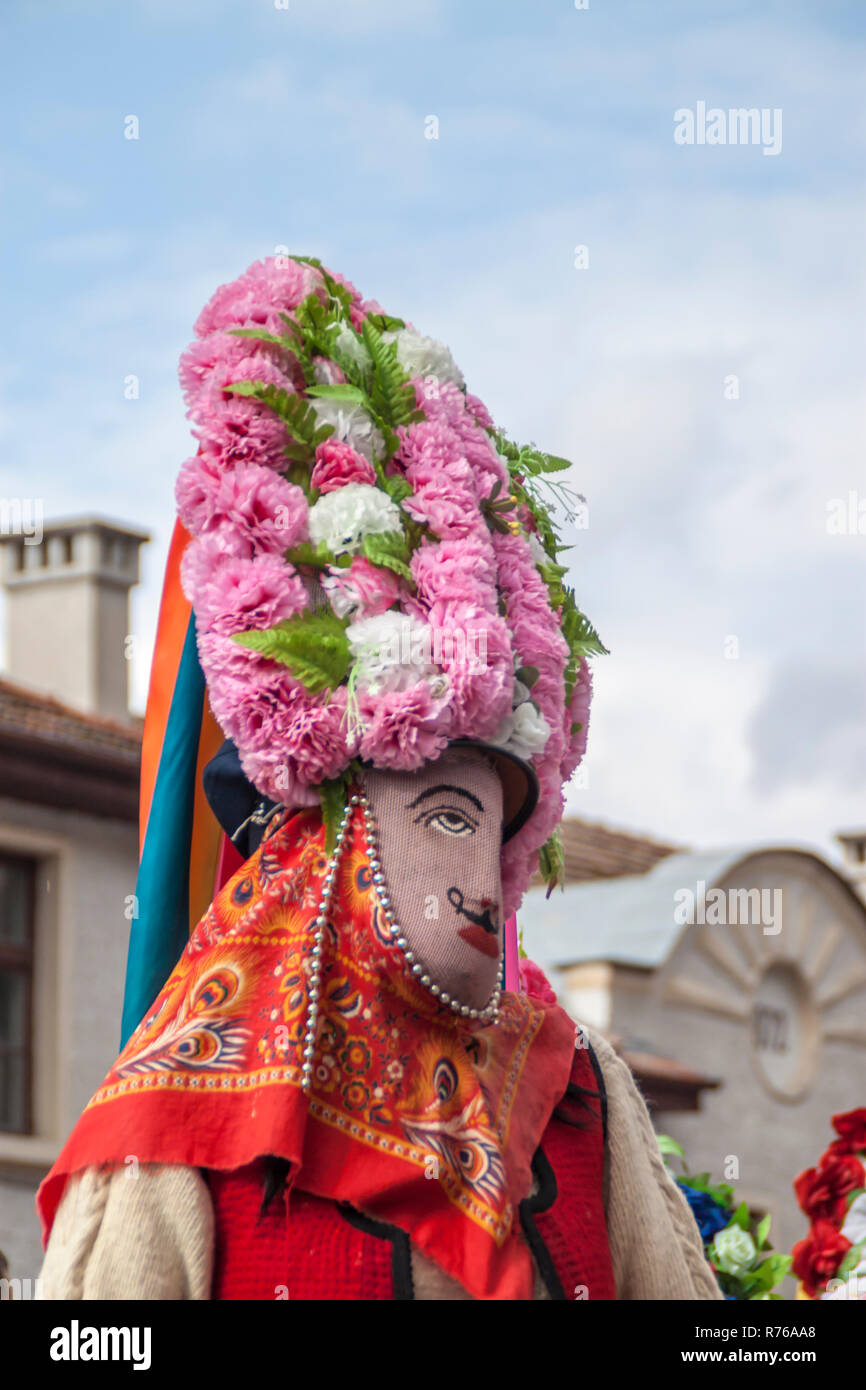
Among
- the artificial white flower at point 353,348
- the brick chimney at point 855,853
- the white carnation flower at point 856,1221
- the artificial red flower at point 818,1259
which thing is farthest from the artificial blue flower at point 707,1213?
the brick chimney at point 855,853

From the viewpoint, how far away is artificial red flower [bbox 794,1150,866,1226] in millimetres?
4477

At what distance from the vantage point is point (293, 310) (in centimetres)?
288

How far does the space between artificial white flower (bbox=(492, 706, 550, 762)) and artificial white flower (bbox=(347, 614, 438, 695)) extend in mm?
144

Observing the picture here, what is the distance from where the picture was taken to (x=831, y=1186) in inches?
178

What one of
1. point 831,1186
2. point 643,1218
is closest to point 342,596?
point 643,1218

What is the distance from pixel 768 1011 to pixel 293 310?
1569 cm

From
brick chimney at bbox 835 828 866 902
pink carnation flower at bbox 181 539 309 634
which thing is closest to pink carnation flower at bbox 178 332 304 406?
pink carnation flower at bbox 181 539 309 634

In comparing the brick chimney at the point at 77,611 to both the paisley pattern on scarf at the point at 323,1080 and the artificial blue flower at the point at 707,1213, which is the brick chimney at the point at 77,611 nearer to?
the artificial blue flower at the point at 707,1213

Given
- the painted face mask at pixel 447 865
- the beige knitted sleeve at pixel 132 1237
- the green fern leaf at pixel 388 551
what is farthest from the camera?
the green fern leaf at pixel 388 551

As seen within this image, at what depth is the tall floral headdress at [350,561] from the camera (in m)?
2.63

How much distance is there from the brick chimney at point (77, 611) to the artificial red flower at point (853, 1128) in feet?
41.7

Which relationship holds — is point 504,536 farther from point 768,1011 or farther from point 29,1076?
point 768,1011
